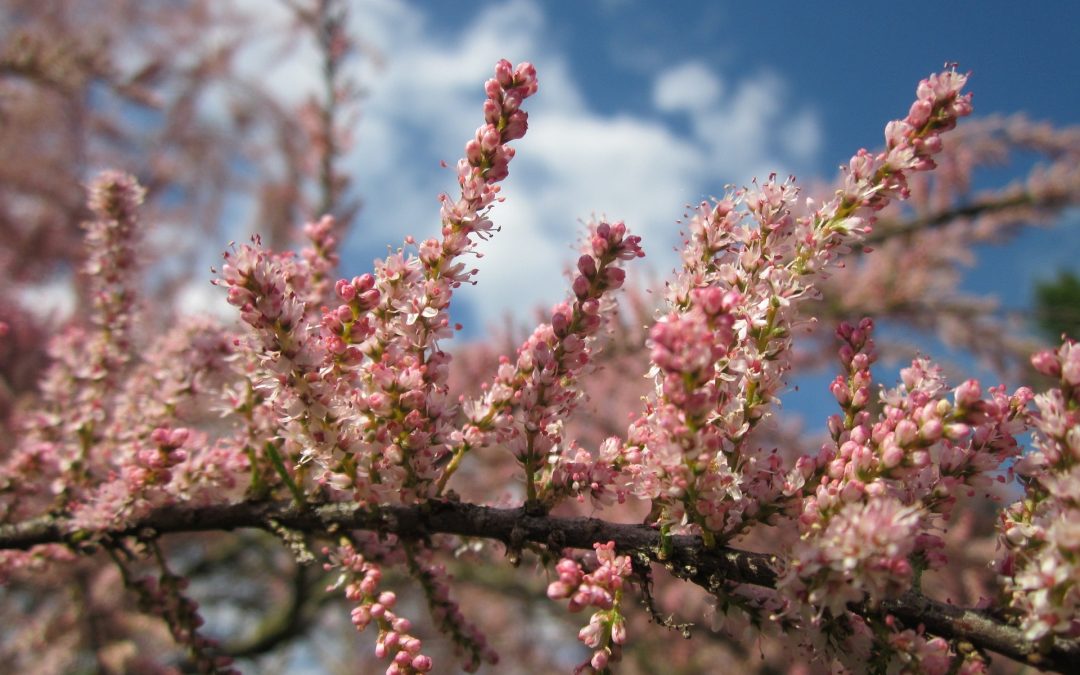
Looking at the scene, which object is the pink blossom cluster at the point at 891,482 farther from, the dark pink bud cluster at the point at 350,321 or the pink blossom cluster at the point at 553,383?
the dark pink bud cluster at the point at 350,321

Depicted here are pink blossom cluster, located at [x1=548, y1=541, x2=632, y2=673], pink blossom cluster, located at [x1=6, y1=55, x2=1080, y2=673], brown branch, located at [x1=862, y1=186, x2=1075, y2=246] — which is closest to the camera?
pink blossom cluster, located at [x1=6, y1=55, x2=1080, y2=673]

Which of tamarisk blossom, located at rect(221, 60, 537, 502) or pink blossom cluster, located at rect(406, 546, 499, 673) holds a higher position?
tamarisk blossom, located at rect(221, 60, 537, 502)

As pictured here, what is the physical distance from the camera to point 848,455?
4.16ft

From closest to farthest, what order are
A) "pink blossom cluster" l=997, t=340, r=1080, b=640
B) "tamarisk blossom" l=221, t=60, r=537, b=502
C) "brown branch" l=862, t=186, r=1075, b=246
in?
"pink blossom cluster" l=997, t=340, r=1080, b=640 < "tamarisk blossom" l=221, t=60, r=537, b=502 < "brown branch" l=862, t=186, r=1075, b=246

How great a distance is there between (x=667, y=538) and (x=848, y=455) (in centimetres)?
35

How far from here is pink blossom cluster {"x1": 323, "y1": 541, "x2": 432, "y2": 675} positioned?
4.40 feet

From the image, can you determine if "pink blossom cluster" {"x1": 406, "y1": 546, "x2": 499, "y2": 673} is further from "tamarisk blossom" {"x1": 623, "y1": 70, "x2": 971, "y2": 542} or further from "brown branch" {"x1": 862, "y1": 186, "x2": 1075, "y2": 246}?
"brown branch" {"x1": 862, "y1": 186, "x2": 1075, "y2": 246}

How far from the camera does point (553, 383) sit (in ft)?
4.58

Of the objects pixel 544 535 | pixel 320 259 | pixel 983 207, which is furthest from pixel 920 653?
pixel 983 207

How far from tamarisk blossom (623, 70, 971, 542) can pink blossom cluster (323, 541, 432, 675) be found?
1.69 ft

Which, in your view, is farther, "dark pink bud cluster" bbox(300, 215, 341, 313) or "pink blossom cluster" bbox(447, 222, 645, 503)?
"dark pink bud cluster" bbox(300, 215, 341, 313)

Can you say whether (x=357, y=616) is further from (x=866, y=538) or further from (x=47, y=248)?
(x=47, y=248)

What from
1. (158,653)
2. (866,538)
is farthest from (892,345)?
(158,653)

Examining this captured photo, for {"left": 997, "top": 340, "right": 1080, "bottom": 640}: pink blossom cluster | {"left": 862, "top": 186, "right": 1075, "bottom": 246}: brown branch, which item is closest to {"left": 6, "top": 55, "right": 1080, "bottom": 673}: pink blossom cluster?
{"left": 997, "top": 340, "right": 1080, "bottom": 640}: pink blossom cluster
